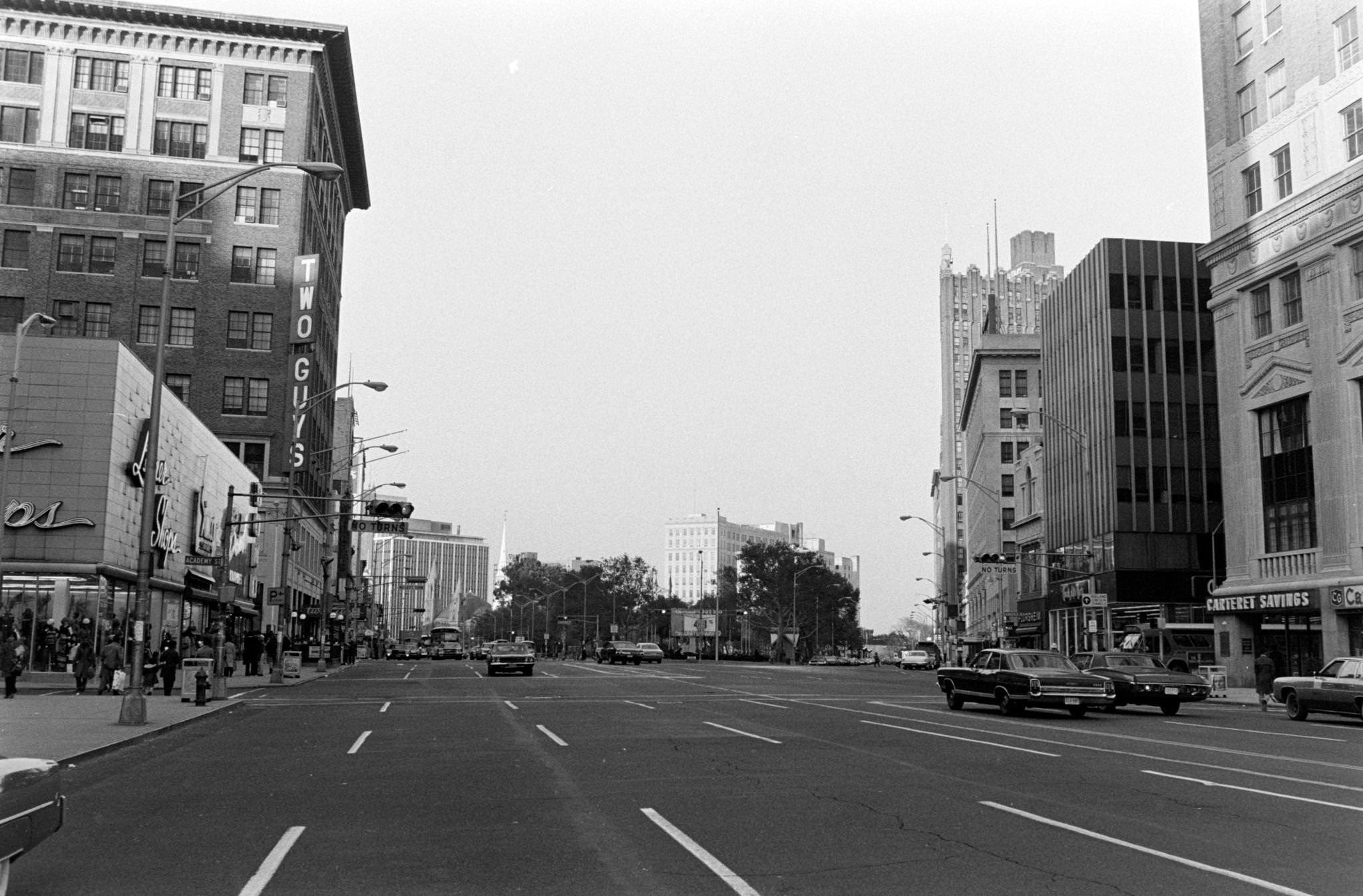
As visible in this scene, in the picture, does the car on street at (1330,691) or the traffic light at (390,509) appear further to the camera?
the traffic light at (390,509)

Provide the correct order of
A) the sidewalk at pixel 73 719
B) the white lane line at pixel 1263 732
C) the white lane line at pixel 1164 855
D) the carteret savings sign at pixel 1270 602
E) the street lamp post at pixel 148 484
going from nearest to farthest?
the white lane line at pixel 1164 855, the sidewalk at pixel 73 719, the street lamp post at pixel 148 484, the white lane line at pixel 1263 732, the carteret savings sign at pixel 1270 602

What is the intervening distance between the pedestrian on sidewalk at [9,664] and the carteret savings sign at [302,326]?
122ft

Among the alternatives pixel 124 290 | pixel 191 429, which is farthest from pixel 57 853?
pixel 124 290

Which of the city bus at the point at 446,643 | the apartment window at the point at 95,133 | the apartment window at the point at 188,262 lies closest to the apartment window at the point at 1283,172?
the apartment window at the point at 188,262

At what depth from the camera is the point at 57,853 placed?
9234mm

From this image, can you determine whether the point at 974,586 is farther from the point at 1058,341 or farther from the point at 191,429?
the point at 191,429

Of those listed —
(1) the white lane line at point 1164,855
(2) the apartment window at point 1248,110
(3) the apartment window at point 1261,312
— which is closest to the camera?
(1) the white lane line at point 1164,855

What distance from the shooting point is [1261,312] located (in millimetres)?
49375

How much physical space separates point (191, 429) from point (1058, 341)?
57264 millimetres

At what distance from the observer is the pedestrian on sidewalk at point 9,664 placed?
28281 millimetres

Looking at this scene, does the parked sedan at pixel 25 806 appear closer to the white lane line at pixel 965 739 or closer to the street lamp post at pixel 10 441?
the white lane line at pixel 965 739

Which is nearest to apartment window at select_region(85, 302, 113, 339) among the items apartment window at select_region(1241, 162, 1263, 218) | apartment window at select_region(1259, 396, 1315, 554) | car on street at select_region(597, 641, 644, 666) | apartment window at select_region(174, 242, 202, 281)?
apartment window at select_region(174, 242, 202, 281)

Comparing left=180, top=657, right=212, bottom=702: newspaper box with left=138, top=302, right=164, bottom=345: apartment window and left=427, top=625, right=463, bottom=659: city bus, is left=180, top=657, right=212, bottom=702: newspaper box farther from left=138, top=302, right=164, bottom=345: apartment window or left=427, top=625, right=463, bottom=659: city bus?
left=427, top=625, right=463, bottom=659: city bus

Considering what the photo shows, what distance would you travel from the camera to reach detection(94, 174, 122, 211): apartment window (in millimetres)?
67062
